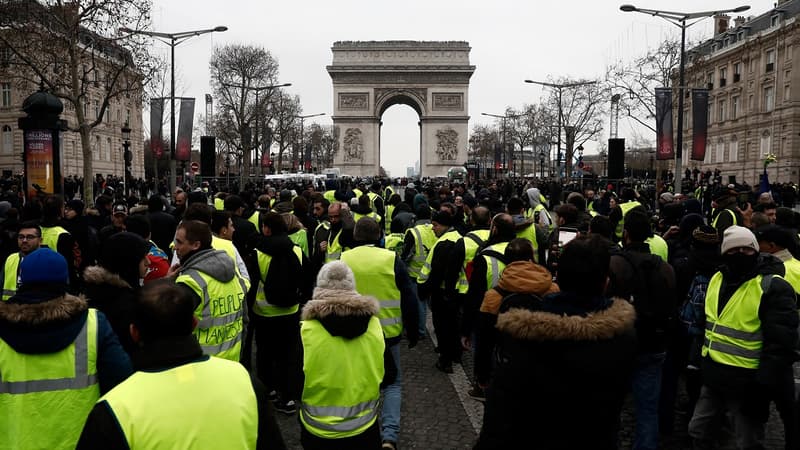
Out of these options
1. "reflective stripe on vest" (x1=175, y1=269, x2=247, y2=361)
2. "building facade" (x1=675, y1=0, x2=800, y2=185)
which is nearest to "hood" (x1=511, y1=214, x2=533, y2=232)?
"reflective stripe on vest" (x1=175, y1=269, x2=247, y2=361)

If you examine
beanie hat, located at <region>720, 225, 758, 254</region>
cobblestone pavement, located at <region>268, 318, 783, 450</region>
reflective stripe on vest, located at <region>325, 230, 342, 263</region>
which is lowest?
cobblestone pavement, located at <region>268, 318, 783, 450</region>

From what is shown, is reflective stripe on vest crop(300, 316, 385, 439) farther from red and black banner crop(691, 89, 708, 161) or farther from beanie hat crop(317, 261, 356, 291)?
red and black banner crop(691, 89, 708, 161)

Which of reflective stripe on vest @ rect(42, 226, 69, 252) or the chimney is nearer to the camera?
reflective stripe on vest @ rect(42, 226, 69, 252)

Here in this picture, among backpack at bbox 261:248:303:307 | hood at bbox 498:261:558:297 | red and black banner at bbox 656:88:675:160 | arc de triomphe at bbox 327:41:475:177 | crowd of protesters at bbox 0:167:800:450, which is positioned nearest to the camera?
crowd of protesters at bbox 0:167:800:450

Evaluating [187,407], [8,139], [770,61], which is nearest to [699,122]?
[187,407]

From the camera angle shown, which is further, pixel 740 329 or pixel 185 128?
pixel 185 128

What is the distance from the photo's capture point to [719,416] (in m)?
4.46

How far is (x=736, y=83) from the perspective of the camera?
57594 millimetres

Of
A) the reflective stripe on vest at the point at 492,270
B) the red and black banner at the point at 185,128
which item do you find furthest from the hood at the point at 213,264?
the red and black banner at the point at 185,128

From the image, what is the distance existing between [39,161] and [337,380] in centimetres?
1191

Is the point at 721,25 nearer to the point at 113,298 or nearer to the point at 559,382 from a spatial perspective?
the point at 113,298

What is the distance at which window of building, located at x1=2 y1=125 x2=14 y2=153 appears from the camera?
49.2 m

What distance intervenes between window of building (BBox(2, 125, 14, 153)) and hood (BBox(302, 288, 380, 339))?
54.2 m

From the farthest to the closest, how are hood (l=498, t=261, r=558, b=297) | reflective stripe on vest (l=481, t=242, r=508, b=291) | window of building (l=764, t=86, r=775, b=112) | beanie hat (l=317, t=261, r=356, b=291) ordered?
window of building (l=764, t=86, r=775, b=112) < reflective stripe on vest (l=481, t=242, r=508, b=291) < hood (l=498, t=261, r=558, b=297) < beanie hat (l=317, t=261, r=356, b=291)
